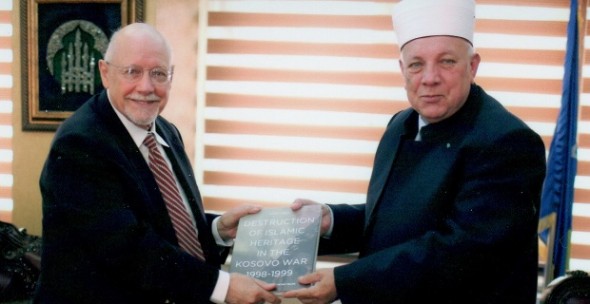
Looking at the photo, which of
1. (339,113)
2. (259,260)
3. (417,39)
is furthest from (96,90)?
(417,39)

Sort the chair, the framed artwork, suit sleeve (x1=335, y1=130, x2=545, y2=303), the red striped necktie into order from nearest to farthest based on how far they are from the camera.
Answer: suit sleeve (x1=335, y1=130, x2=545, y2=303), the red striped necktie, the chair, the framed artwork

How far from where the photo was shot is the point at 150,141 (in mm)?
1858

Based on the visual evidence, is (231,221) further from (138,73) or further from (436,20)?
(436,20)

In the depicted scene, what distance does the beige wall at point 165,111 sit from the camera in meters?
3.26

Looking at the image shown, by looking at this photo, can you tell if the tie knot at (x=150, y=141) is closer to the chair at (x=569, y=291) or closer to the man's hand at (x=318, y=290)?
the man's hand at (x=318, y=290)

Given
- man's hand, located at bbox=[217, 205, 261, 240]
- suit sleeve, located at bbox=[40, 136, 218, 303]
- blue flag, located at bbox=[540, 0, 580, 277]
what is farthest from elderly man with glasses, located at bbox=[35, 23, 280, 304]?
blue flag, located at bbox=[540, 0, 580, 277]

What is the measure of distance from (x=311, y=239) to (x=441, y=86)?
0.62 meters

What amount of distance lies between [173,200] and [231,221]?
282 mm

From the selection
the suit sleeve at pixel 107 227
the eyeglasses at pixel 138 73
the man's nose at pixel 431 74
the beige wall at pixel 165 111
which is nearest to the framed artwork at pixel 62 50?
the beige wall at pixel 165 111

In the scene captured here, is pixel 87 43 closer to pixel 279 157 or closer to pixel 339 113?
pixel 279 157

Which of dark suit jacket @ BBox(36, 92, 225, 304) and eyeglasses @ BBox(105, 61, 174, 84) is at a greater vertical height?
eyeglasses @ BBox(105, 61, 174, 84)

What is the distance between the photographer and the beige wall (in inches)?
128

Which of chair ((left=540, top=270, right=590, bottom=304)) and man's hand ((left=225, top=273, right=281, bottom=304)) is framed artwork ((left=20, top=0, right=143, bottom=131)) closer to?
man's hand ((left=225, top=273, right=281, bottom=304))

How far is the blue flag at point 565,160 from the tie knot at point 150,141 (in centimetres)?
205
